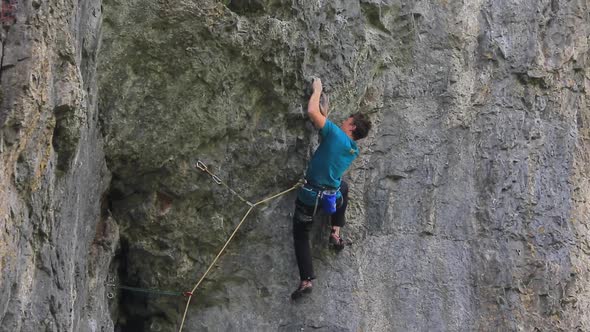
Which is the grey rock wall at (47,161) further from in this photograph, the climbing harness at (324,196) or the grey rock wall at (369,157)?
the climbing harness at (324,196)

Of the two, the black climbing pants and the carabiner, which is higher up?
the carabiner

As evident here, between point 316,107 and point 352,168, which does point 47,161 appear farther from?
point 352,168

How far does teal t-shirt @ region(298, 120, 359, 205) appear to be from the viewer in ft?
23.4

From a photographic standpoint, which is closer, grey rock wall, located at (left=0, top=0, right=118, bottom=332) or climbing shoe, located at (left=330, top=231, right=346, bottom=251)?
grey rock wall, located at (left=0, top=0, right=118, bottom=332)

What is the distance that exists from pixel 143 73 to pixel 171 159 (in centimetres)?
79

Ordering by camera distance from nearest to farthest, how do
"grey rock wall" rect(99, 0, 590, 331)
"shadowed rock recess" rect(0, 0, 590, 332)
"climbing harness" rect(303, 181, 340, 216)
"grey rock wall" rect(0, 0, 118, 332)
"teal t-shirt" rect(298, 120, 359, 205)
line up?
"grey rock wall" rect(0, 0, 118, 332) < "shadowed rock recess" rect(0, 0, 590, 332) < "grey rock wall" rect(99, 0, 590, 331) < "teal t-shirt" rect(298, 120, 359, 205) < "climbing harness" rect(303, 181, 340, 216)

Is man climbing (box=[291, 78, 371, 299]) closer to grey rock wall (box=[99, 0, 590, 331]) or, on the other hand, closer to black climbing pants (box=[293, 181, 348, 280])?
black climbing pants (box=[293, 181, 348, 280])

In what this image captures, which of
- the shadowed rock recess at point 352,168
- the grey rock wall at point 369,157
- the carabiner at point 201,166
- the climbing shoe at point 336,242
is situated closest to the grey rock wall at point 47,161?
the shadowed rock recess at point 352,168

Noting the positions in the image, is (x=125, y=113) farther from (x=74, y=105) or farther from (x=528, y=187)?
(x=528, y=187)

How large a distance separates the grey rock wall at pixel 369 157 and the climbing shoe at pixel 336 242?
9 cm

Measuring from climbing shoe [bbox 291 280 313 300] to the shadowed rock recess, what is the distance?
0.28 feet

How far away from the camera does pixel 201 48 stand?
6.75 metres

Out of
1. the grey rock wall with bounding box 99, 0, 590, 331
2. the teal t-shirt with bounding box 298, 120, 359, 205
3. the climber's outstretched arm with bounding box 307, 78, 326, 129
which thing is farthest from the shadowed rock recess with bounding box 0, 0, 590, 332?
the teal t-shirt with bounding box 298, 120, 359, 205

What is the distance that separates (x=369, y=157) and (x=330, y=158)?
102cm
